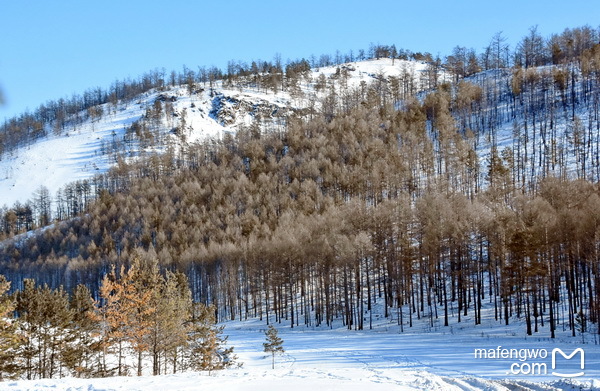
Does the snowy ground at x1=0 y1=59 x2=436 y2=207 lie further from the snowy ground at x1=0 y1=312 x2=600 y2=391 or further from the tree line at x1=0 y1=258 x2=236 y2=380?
the tree line at x1=0 y1=258 x2=236 y2=380

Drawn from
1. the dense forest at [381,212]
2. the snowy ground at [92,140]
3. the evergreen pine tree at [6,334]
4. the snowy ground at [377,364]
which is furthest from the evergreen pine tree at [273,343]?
the snowy ground at [92,140]

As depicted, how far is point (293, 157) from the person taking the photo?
119125 mm

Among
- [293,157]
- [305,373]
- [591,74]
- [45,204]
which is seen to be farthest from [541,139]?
[45,204]

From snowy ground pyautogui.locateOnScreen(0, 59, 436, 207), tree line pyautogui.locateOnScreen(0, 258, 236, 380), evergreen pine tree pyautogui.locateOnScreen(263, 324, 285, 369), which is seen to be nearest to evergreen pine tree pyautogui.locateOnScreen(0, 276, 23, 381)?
tree line pyautogui.locateOnScreen(0, 258, 236, 380)

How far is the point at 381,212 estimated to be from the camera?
57844mm

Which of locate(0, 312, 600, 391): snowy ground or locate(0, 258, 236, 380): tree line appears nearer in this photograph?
locate(0, 312, 600, 391): snowy ground

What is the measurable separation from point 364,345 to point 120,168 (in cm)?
12074

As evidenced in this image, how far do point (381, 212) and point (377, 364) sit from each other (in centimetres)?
2940

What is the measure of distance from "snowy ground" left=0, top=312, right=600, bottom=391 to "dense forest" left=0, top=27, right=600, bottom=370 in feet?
11.3

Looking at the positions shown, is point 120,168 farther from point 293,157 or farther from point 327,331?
point 327,331

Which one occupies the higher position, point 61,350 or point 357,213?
point 357,213

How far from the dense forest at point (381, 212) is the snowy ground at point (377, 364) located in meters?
3.43

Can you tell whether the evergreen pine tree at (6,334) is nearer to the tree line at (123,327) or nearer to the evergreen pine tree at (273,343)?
the tree line at (123,327)

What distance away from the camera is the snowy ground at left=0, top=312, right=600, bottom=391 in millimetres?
17266
